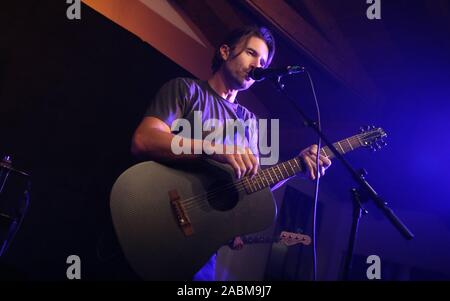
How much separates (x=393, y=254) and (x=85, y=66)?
13.9 ft

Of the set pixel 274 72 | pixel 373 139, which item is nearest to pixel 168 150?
pixel 274 72

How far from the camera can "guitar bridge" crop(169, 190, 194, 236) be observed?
71.0 inches

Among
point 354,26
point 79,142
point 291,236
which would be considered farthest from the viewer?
point 354,26

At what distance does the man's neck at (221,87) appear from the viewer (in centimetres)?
234

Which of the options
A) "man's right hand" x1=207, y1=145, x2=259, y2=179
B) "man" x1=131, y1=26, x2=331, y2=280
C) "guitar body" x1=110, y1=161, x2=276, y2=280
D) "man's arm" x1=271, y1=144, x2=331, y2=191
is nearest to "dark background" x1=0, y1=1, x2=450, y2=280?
"guitar body" x1=110, y1=161, x2=276, y2=280

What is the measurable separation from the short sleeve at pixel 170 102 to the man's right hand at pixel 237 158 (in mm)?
306

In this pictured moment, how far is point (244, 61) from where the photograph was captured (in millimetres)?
2322

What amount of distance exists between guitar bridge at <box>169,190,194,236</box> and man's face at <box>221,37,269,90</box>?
2.79 feet

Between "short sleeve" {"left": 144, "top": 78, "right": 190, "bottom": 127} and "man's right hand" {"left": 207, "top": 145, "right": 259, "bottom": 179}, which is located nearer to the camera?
"man's right hand" {"left": 207, "top": 145, "right": 259, "bottom": 179}

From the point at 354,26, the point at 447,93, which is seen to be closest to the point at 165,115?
the point at 354,26

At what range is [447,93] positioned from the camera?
126 inches

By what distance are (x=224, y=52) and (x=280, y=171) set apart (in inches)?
36.0

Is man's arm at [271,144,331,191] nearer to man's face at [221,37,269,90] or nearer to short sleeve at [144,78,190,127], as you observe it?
man's face at [221,37,269,90]
